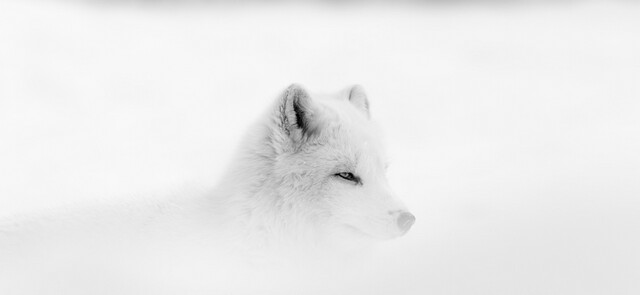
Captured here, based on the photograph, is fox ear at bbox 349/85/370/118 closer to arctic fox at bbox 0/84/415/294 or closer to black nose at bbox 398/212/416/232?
arctic fox at bbox 0/84/415/294

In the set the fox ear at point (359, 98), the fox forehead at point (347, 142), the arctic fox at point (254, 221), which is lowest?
the arctic fox at point (254, 221)

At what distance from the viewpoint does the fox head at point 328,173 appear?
8.96 feet

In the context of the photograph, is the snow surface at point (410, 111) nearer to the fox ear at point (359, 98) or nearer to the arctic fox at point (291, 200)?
the arctic fox at point (291, 200)

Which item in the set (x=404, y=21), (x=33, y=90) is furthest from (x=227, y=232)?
(x=404, y=21)

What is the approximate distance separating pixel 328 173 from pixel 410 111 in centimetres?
831

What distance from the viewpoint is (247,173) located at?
9.46 feet

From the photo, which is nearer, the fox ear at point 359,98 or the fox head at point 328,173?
the fox head at point 328,173

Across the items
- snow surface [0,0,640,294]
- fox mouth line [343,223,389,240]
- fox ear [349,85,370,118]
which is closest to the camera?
snow surface [0,0,640,294]

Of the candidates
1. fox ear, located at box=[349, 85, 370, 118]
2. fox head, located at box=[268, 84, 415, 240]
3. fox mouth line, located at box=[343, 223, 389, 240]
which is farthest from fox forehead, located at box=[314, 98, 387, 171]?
fox ear, located at box=[349, 85, 370, 118]

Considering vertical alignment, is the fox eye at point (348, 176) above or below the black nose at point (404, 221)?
above

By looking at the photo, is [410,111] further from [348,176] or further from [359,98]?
[348,176]

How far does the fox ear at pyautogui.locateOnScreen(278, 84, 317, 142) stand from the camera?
2.86m

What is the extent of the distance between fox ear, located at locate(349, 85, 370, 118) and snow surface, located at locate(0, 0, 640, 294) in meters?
0.71

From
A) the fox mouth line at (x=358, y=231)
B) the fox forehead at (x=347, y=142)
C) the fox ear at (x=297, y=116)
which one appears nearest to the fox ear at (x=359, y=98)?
the fox forehead at (x=347, y=142)
